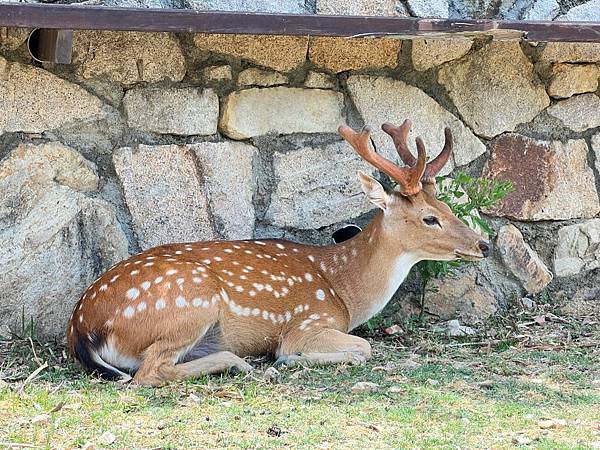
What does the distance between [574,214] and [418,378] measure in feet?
6.78

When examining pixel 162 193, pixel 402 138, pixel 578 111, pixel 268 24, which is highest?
pixel 268 24

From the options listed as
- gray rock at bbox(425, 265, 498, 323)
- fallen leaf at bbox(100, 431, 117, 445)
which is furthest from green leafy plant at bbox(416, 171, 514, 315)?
fallen leaf at bbox(100, 431, 117, 445)

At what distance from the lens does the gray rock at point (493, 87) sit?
691cm

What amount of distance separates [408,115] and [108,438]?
3.06 metres

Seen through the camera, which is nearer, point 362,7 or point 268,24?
point 268,24

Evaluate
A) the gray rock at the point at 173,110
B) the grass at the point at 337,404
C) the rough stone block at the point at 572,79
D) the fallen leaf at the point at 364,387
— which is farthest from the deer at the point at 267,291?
the rough stone block at the point at 572,79

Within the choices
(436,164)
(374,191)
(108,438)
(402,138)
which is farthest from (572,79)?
(108,438)

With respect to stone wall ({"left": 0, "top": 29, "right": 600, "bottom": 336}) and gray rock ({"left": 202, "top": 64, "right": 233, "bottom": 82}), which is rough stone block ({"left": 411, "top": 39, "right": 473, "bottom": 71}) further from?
gray rock ({"left": 202, "top": 64, "right": 233, "bottom": 82})

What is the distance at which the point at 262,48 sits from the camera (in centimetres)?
642

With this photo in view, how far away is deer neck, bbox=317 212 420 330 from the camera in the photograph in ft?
21.1

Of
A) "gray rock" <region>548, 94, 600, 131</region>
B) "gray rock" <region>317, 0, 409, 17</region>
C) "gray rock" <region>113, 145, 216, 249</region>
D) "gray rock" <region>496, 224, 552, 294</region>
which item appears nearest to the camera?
"gray rock" <region>113, 145, 216, 249</region>

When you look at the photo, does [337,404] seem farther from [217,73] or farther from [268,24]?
[217,73]

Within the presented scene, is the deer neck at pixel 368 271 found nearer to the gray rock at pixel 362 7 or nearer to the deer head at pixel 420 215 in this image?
the deer head at pixel 420 215

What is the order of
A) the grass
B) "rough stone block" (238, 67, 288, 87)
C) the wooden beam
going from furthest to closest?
"rough stone block" (238, 67, 288, 87)
the wooden beam
the grass
